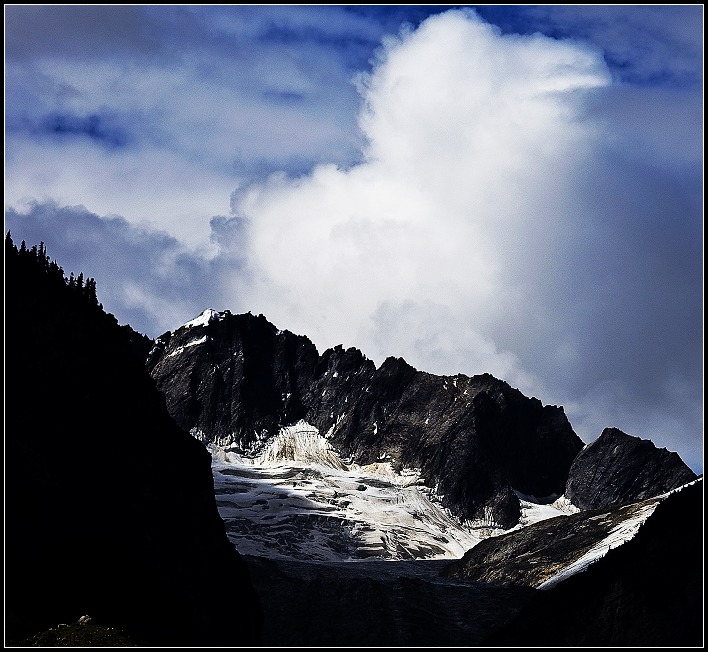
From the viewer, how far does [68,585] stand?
185m

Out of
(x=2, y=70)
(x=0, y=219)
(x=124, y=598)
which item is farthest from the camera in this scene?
(x=124, y=598)

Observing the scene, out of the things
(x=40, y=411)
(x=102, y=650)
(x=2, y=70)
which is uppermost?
(x=2, y=70)

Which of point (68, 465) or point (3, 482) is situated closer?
point (3, 482)

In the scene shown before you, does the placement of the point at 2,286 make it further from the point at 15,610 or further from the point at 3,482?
the point at 15,610

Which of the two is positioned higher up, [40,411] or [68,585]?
[40,411]

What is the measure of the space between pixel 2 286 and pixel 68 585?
42.5m

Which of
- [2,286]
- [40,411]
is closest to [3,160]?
[2,286]

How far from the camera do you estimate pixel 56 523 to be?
189875mm

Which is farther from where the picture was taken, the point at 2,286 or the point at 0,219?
the point at 2,286

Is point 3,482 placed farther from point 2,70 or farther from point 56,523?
point 2,70

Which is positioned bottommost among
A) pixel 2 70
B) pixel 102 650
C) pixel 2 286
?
pixel 102 650

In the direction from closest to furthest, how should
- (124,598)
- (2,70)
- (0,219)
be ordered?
(2,70)
(0,219)
(124,598)

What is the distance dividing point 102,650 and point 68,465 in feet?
115

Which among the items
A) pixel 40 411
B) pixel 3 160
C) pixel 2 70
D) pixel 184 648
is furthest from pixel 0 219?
pixel 184 648
